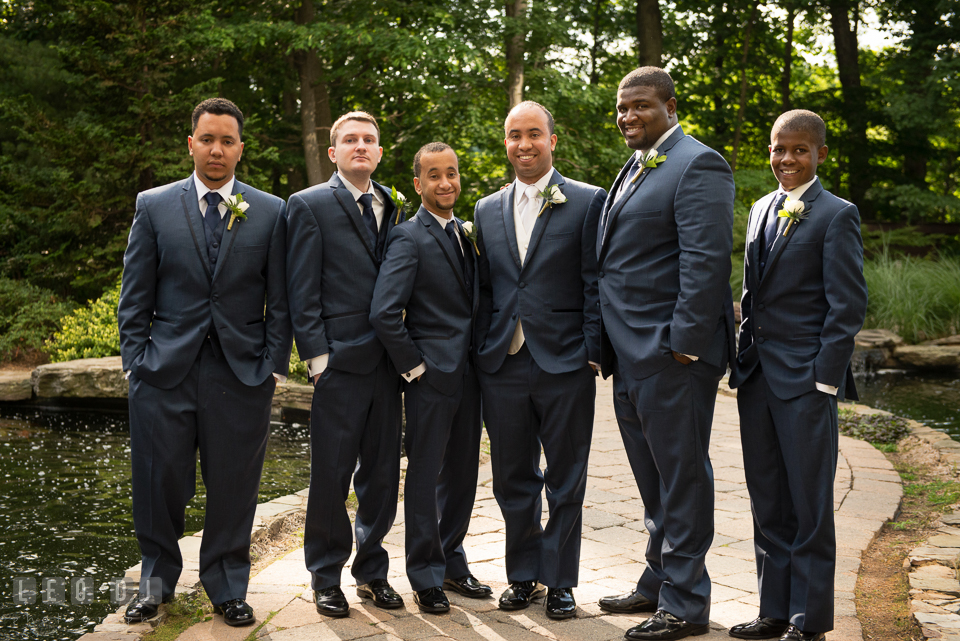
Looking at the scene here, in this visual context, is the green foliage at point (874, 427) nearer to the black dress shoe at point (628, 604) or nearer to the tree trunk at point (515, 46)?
the black dress shoe at point (628, 604)

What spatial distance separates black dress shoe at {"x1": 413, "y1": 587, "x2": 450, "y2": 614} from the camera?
3.48 meters

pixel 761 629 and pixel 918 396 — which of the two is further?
pixel 918 396

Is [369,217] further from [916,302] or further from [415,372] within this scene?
[916,302]

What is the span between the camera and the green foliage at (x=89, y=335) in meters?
10.5

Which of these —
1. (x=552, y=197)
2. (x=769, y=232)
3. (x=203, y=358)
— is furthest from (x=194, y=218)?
(x=769, y=232)

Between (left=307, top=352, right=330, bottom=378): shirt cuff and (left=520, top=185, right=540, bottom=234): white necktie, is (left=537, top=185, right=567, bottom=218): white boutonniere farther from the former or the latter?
(left=307, top=352, right=330, bottom=378): shirt cuff

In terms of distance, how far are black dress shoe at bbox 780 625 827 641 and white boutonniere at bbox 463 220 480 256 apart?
199 centimetres

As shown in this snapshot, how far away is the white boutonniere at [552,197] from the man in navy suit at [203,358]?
1.18 m

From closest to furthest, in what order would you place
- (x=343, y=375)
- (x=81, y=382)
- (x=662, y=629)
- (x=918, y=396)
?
Answer: (x=662, y=629) → (x=343, y=375) → (x=81, y=382) → (x=918, y=396)

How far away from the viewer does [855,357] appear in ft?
39.9

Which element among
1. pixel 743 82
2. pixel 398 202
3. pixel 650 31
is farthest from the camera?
pixel 743 82

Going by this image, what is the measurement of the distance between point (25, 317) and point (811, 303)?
1128 cm

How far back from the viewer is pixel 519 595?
357 centimetres

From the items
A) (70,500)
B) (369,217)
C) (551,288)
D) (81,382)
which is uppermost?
(369,217)
